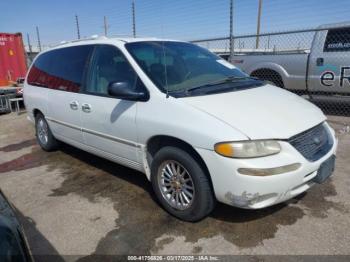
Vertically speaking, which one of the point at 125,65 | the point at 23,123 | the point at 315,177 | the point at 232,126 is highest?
the point at 125,65

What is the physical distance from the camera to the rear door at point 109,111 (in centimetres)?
345

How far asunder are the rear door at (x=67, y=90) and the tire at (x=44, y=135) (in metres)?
0.33

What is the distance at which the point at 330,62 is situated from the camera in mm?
6934

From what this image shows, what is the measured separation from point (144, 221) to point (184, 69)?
174cm

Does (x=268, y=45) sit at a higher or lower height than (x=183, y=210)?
higher

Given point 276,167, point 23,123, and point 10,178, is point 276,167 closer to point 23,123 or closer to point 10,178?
point 10,178

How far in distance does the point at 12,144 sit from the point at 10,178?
2.20 metres

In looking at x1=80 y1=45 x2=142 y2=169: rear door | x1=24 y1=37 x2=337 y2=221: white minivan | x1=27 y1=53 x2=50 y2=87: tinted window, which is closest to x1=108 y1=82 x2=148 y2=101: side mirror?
x1=24 y1=37 x2=337 y2=221: white minivan

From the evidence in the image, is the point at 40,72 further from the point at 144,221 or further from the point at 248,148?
the point at 248,148

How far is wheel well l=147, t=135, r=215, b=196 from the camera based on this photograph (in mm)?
2859

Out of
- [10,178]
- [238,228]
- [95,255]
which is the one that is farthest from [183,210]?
[10,178]

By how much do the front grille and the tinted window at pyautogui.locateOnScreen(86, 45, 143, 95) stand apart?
5.54 ft

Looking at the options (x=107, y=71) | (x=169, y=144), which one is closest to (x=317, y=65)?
(x=107, y=71)

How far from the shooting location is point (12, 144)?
648 cm
